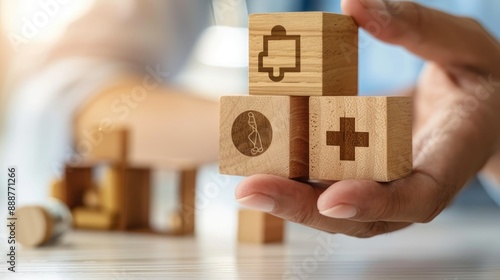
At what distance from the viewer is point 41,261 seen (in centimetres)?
121

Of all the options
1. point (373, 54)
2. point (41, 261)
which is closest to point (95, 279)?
point (41, 261)

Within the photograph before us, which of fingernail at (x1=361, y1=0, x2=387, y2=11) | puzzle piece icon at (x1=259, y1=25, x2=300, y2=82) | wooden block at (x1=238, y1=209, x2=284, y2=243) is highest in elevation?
fingernail at (x1=361, y1=0, x2=387, y2=11)

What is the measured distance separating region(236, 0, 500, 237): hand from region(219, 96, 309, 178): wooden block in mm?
53

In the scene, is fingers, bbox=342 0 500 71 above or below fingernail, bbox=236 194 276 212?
above

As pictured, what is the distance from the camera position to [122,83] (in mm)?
2129

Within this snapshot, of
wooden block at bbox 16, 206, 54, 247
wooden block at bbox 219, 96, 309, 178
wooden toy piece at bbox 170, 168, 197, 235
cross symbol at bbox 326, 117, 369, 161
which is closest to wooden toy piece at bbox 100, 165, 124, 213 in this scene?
wooden toy piece at bbox 170, 168, 197, 235

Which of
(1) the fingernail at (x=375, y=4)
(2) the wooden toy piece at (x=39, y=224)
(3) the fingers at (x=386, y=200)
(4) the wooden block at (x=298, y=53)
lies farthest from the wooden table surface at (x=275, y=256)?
(1) the fingernail at (x=375, y=4)

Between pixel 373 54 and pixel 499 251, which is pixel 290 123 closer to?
pixel 499 251

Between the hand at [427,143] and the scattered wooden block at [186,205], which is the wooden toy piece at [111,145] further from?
the hand at [427,143]

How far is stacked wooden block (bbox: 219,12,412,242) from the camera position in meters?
0.95

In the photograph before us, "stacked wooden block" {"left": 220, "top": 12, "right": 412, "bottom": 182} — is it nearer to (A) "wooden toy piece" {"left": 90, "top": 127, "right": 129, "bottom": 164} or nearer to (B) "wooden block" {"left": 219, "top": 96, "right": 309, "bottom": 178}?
(B) "wooden block" {"left": 219, "top": 96, "right": 309, "bottom": 178}

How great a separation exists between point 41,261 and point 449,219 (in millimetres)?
964

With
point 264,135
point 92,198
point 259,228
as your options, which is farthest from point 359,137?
point 92,198

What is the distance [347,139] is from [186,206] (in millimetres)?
686
